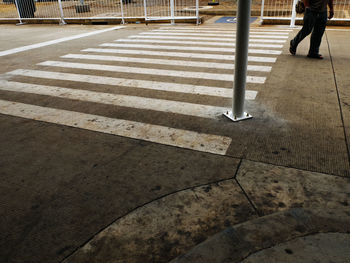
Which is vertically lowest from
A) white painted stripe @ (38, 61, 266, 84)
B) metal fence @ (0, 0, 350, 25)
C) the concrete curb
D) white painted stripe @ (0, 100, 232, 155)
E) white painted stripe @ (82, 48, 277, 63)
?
the concrete curb

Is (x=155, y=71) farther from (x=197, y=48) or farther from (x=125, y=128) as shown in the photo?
(x=125, y=128)

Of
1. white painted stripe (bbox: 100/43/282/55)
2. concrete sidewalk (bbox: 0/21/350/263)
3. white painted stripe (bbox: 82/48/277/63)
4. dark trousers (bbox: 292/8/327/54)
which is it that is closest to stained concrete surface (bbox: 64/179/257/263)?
concrete sidewalk (bbox: 0/21/350/263)

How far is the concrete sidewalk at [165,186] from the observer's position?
2.18 metres

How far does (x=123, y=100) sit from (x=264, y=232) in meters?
3.32

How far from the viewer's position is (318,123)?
3.83m

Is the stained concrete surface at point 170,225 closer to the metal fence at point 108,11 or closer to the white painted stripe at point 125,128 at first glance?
the white painted stripe at point 125,128

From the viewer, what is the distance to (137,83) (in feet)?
18.5

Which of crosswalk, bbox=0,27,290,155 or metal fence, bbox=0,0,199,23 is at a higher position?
metal fence, bbox=0,0,199,23

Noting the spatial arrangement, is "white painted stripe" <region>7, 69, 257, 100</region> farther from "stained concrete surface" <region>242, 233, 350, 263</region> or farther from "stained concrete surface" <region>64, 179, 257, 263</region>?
"stained concrete surface" <region>242, 233, 350, 263</region>

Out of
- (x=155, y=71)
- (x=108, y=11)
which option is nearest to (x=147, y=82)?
(x=155, y=71)

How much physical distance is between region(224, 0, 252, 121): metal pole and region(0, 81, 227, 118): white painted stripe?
0.33 m

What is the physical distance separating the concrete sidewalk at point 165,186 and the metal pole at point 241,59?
18 centimetres

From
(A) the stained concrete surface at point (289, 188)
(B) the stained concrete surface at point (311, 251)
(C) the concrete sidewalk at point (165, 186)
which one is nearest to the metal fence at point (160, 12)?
(C) the concrete sidewalk at point (165, 186)

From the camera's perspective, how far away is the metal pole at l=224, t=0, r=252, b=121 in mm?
3407
